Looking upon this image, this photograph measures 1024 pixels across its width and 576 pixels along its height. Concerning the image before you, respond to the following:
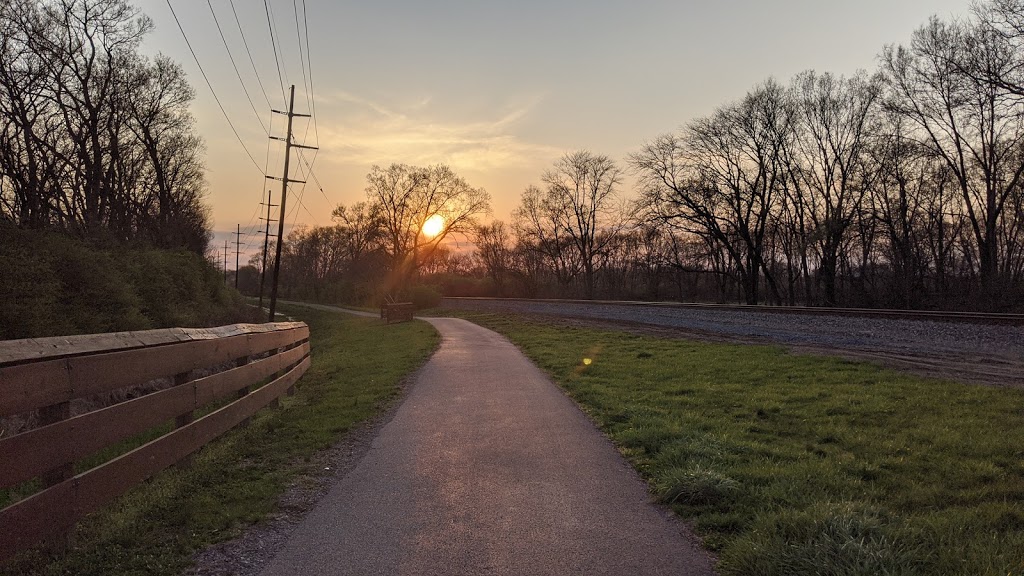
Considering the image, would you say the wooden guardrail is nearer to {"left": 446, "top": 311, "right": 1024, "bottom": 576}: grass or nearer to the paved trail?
the paved trail

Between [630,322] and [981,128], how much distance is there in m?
22.7

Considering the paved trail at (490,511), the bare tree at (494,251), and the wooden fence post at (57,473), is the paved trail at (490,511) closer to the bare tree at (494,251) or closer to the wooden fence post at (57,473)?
the wooden fence post at (57,473)

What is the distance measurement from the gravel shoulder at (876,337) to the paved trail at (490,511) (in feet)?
30.4

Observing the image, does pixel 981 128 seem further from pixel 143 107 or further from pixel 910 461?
pixel 143 107

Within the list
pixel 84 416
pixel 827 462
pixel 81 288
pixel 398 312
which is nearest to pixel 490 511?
pixel 84 416

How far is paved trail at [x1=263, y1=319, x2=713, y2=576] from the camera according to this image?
10.9 feet

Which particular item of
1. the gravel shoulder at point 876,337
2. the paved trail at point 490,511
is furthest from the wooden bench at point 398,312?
the paved trail at point 490,511

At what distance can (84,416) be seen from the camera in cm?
326

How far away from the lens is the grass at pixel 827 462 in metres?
3.35

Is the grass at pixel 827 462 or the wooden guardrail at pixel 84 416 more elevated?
the wooden guardrail at pixel 84 416

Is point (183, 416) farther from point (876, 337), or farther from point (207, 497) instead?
point (876, 337)

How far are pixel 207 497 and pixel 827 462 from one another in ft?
17.9

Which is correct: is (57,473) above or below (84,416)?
below

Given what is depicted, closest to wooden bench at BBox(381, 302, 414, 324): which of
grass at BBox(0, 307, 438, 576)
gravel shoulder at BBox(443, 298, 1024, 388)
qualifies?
gravel shoulder at BBox(443, 298, 1024, 388)
